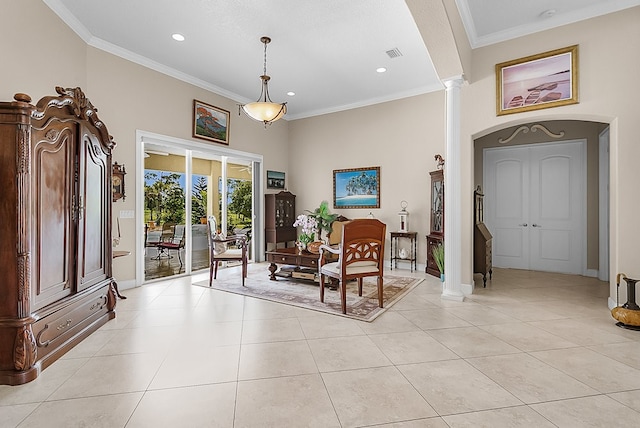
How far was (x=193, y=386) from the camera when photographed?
2.19m

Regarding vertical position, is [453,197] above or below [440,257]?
above

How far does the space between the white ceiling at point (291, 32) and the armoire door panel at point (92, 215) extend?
1910mm

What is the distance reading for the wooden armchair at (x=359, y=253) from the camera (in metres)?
3.69

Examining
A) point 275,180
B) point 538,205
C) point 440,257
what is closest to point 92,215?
point 275,180

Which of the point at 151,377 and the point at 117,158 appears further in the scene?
the point at 117,158

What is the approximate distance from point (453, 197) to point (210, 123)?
4711mm

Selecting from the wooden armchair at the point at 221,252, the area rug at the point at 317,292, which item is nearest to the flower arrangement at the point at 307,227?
the area rug at the point at 317,292

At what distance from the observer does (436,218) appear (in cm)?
598

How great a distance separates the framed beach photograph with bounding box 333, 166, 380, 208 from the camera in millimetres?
7000

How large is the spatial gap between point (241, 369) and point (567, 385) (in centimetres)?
235

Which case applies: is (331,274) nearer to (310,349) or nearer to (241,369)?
(310,349)

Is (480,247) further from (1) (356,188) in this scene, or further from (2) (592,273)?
(1) (356,188)

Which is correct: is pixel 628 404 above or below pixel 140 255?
below

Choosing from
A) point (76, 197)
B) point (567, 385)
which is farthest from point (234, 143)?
point (567, 385)
